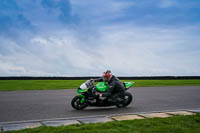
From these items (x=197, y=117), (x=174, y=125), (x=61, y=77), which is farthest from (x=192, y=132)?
(x=61, y=77)

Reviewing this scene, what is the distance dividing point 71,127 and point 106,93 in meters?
3.89

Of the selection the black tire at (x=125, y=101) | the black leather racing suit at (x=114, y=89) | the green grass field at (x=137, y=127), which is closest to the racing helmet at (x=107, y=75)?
the black leather racing suit at (x=114, y=89)

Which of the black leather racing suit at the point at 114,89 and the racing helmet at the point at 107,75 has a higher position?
the racing helmet at the point at 107,75

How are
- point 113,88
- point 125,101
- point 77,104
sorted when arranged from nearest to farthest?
point 77,104
point 113,88
point 125,101

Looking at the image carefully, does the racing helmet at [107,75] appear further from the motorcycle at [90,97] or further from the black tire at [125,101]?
the black tire at [125,101]

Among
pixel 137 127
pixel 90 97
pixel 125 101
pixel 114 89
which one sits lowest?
pixel 137 127

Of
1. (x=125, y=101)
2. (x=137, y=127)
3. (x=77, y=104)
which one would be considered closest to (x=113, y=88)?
(x=125, y=101)

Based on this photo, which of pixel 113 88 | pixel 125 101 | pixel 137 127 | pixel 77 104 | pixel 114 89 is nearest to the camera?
pixel 137 127

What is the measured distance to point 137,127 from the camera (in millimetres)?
6527

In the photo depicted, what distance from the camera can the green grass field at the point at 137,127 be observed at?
6.13 metres

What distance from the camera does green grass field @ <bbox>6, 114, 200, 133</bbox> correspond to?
6.13m

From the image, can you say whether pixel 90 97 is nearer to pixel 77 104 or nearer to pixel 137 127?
pixel 77 104

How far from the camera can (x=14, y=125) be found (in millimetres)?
7012

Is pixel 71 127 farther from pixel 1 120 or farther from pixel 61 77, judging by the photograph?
pixel 61 77
